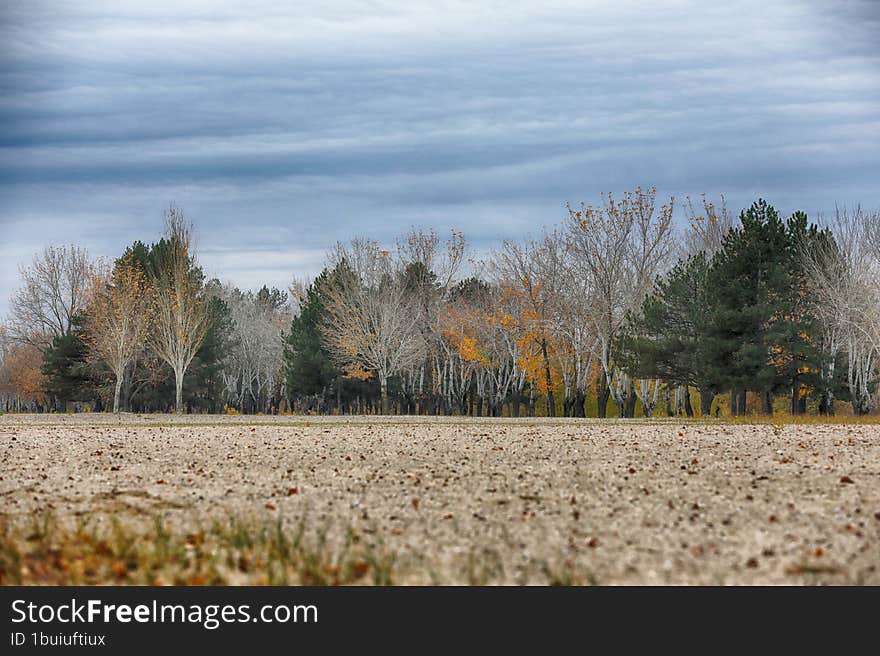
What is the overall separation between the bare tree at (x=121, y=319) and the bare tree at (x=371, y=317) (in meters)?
8.88

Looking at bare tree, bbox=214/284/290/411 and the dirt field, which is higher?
bare tree, bbox=214/284/290/411

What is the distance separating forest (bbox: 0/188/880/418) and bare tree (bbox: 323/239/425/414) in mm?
132

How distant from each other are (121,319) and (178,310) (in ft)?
11.4

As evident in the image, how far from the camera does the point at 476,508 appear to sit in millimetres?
8492

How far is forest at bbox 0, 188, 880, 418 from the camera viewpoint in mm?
30328

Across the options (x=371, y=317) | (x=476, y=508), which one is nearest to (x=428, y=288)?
(x=371, y=317)

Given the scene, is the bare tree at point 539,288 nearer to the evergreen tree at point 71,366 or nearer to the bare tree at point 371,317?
the bare tree at point 371,317

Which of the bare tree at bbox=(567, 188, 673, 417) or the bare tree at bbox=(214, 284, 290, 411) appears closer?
the bare tree at bbox=(567, 188, 673, 417)

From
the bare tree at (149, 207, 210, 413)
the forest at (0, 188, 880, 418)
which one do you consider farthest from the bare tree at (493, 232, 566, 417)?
the bare tree at (149, 207, 210, 413)

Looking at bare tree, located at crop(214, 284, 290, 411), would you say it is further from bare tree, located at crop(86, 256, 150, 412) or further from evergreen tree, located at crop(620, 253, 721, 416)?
evergreen tree, located at crop(620, 253, 721, 416)

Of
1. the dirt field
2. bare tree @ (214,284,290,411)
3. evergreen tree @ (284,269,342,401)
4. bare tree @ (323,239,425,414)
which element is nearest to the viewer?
the dirt field

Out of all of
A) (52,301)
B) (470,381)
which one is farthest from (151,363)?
(470,381)

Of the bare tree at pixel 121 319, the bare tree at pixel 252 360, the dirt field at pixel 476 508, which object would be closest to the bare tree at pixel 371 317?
the bare tree at pixel 121 319

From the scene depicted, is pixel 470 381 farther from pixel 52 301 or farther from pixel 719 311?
pixel 52 301
